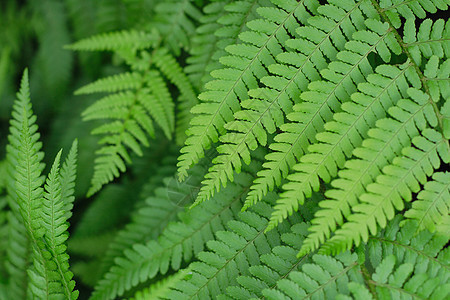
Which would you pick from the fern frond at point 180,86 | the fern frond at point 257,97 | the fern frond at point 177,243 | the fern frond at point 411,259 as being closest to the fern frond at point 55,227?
the fern frond at point 177,243

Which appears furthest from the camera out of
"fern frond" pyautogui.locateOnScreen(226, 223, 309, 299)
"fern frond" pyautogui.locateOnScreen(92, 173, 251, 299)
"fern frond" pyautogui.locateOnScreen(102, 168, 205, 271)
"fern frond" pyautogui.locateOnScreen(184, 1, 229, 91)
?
"fern frond" pyautogui.locateOnScreen(102, 168, 205, 271)

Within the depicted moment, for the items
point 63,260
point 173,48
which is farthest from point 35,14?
point 63,260

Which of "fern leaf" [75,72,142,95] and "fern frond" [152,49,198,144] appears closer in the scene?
"fern frond" [152,49,198,144]

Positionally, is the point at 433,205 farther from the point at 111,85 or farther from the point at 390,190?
the point at 111,85

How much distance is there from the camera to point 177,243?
1891mm

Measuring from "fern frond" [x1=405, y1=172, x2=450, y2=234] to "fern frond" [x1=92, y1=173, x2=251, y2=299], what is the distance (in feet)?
2.70

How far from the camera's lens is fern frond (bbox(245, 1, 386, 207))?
1527 mm

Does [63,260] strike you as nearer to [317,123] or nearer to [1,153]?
[317,123]

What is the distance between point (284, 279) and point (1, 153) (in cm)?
321

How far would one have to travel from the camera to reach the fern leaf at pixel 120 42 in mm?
2320

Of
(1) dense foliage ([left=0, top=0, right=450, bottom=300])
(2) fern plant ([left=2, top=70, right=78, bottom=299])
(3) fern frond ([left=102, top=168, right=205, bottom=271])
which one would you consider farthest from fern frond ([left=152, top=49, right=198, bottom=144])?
(2) fern plant ([left=2, top=70, right=78, bottom=299])

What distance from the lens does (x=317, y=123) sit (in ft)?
5.07

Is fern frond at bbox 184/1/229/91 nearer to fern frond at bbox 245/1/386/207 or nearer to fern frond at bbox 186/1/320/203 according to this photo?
fern frond at bbox 186/1/320/203

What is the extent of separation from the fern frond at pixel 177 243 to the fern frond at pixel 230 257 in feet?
0.53
